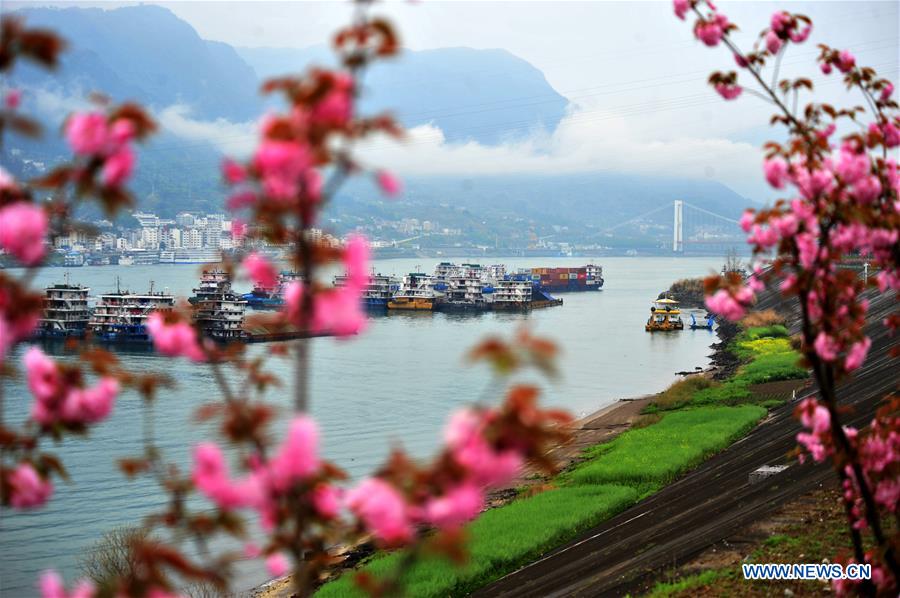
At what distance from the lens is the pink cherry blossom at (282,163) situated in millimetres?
2049

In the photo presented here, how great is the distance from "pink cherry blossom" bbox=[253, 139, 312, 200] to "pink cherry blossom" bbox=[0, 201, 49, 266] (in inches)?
Answer: 22.3

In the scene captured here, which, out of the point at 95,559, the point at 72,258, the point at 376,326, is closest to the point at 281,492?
the point at 95,559

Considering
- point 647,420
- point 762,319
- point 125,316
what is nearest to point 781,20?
Result: point 647,420

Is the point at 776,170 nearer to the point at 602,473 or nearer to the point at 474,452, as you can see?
the point at 474,452

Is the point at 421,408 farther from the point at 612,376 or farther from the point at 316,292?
the point at 316,292

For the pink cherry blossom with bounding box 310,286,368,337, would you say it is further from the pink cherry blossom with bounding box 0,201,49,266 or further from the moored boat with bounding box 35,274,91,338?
the moored boat with bounding box 35,274,91,338

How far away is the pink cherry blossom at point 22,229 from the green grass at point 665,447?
1396 cm

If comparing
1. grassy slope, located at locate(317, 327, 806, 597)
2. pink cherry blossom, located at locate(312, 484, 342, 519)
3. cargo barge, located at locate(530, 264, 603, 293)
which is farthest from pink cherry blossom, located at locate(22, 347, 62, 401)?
cargo barge, located at locate(530, 264, 603, 293)

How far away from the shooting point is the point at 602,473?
16344mm

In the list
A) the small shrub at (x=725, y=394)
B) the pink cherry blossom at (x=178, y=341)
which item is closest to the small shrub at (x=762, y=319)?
the small shrub at (x=725, y=394)

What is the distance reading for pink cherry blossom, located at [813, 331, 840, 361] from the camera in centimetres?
426

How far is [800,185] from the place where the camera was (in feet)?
14.5

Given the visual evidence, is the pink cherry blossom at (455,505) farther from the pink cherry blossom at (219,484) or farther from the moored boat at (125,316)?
the moored boat at (125,316)

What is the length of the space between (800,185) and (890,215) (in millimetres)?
542
